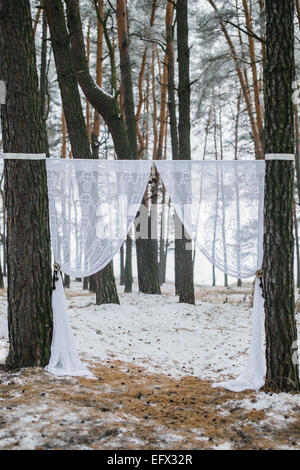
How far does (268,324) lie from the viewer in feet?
13.8

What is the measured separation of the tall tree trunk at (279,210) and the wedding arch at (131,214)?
0.42 meters

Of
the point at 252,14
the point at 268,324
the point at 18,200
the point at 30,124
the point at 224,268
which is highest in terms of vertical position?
the point at 252,14

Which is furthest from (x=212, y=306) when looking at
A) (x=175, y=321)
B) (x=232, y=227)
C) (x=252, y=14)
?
(x=252, y=14)

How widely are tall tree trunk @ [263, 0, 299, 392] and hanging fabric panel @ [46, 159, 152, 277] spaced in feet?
5.60

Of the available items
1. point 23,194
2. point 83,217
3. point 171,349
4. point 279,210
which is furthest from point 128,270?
point 279,210

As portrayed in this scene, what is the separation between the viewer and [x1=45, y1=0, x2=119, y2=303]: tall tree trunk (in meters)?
7.58

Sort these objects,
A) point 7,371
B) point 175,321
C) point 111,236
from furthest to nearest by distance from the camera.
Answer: point 175,321 < point 111,236 < point 7,371

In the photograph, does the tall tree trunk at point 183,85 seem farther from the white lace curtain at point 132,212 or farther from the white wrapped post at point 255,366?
the white wrapped post at point 255,366

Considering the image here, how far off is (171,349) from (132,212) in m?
2.17

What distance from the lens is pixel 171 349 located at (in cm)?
644

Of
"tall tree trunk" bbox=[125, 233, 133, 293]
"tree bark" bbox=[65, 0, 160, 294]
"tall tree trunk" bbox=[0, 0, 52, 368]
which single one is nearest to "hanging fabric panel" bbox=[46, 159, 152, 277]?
"tall tree trunk" bbox=[0, 0, 52, 368]
